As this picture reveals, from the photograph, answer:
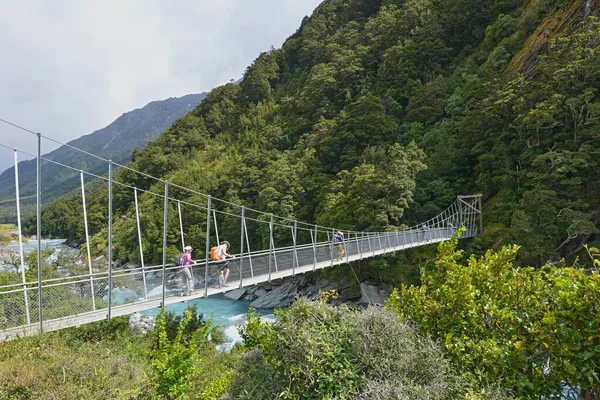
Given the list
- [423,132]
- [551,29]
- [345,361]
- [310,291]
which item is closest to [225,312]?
[310,291]

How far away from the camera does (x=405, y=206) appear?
1625cm

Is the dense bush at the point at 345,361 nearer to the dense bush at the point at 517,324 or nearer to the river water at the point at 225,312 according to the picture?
the dense bush at the point at 517,324

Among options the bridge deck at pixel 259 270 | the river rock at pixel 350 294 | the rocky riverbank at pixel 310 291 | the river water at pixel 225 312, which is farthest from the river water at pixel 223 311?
the bridge deck at pixel 259 270

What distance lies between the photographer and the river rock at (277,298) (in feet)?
62.2

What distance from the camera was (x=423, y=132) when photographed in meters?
22.5

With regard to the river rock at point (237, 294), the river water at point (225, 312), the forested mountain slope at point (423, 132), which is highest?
the forested mountain slope at point (423, 132)

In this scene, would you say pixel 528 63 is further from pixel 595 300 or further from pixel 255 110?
pixel 255 110

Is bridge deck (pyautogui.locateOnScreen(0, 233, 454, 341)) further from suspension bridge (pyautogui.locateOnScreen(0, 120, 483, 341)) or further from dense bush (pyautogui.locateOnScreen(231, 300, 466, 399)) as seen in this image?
dense bush (pyautogui.locateOnScreen(231, 300, 466, 399))

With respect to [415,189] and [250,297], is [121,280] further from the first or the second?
[250,297]

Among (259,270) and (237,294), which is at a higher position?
(259,270)

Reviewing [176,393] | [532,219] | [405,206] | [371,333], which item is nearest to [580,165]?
[532,219]

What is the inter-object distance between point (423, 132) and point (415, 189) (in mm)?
6602

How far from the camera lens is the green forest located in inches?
116

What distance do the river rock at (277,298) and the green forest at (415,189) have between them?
3976mm
